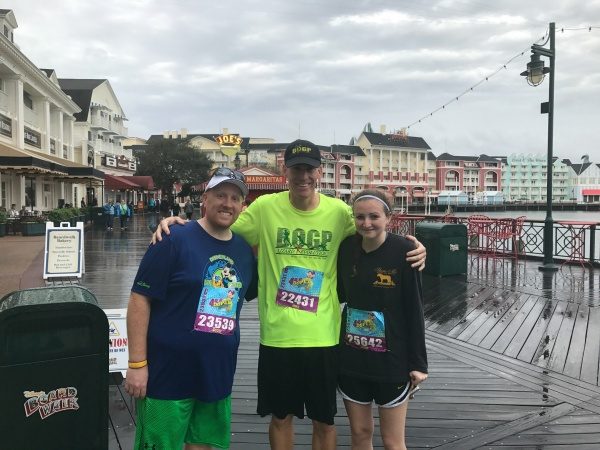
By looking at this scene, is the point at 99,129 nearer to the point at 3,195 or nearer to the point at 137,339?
the point at 3,195

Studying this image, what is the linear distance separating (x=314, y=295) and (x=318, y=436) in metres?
0.76

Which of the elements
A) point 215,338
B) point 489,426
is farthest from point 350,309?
point 489,426

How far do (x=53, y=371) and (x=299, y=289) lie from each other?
46.8 inches

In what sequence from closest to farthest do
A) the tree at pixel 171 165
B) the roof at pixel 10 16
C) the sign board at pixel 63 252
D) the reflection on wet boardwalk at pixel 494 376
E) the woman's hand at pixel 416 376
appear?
1. the woman's hand at pixel 416 376
2. the reflection on wet boardwalk at pixel 494 376
3. the sign board at pixel 63 252
4. the roof at pixel 10 16
5. the tree at pixel 171 165

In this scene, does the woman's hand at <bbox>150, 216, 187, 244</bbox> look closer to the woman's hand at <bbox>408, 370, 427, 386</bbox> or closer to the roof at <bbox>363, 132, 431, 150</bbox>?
the woman's hand at <bbox>408, 370, 427, 386</bbox>

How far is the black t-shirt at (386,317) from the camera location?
249cm

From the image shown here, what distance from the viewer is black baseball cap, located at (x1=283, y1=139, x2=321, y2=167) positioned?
8.48ft

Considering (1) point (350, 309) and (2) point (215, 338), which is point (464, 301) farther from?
(2) point (215, 338)

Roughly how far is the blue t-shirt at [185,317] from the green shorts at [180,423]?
53mm

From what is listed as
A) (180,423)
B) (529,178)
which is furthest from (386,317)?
(529,178)

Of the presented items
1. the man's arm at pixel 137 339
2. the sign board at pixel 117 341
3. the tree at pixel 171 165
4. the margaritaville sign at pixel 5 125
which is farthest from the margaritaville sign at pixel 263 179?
the tree at pixel 171 165

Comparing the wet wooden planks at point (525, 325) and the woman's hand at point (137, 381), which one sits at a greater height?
the woman's hand at point (137, 381)

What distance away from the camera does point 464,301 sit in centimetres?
772

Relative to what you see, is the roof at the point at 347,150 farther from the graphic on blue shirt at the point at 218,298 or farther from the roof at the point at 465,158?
the graphic on blue shirt at the point at 218,298
